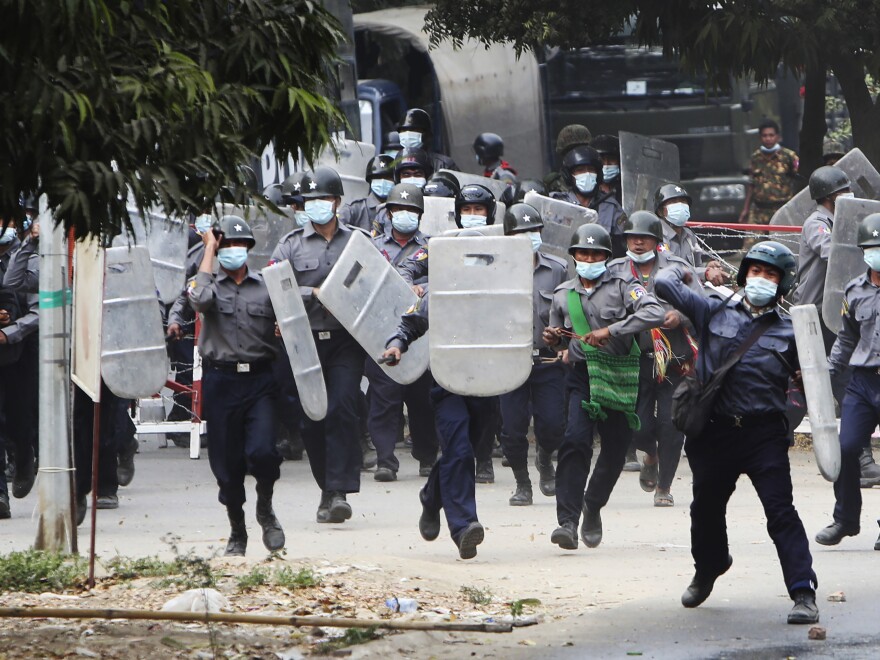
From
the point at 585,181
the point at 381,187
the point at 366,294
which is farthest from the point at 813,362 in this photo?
the point at 381,187

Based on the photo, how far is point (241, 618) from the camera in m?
6.93

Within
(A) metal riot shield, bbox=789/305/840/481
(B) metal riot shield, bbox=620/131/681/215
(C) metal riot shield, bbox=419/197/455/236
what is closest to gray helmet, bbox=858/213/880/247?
(A) metal riot shield, bbox=789/305/840/481

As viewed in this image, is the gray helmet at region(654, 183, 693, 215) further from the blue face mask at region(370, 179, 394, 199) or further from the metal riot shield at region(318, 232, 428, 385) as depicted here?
the blue face mask at region(370, 179, 394, 199)

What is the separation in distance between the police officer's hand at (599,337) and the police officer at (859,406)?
1.30 m

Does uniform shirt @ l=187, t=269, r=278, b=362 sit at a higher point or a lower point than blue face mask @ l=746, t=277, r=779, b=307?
lower

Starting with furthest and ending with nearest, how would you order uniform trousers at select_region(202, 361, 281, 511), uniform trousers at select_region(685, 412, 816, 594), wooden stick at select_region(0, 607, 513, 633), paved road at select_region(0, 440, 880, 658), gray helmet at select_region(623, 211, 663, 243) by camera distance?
gray helmet at select_region(623, 211, 663, 243) < uniform trousers at select_region(202, 361, 281, 511) < uniform trousers at select_region(685, 412, 816, 594) < paved road at select_region(0, 440, 880, 658) < wooden stick at select_region(0, 607, 513, 633)

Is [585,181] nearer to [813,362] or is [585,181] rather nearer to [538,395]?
[538,395]

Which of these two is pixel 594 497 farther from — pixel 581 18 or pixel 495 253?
pixel 581 18

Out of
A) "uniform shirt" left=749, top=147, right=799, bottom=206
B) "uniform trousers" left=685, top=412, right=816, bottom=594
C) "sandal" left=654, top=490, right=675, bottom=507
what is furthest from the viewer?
"uniform shirt" left=749, top=147, right=799, bottom=206

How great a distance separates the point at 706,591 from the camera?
306 inches

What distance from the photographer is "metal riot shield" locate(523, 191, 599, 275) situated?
1319 cm

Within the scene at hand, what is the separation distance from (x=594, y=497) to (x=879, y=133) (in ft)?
26.0

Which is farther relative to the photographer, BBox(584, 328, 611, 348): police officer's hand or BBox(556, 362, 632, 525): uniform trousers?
BBox(584, 328, 611, 348): police officer's hand

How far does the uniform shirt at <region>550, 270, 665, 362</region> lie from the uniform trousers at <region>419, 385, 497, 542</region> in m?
0.80
